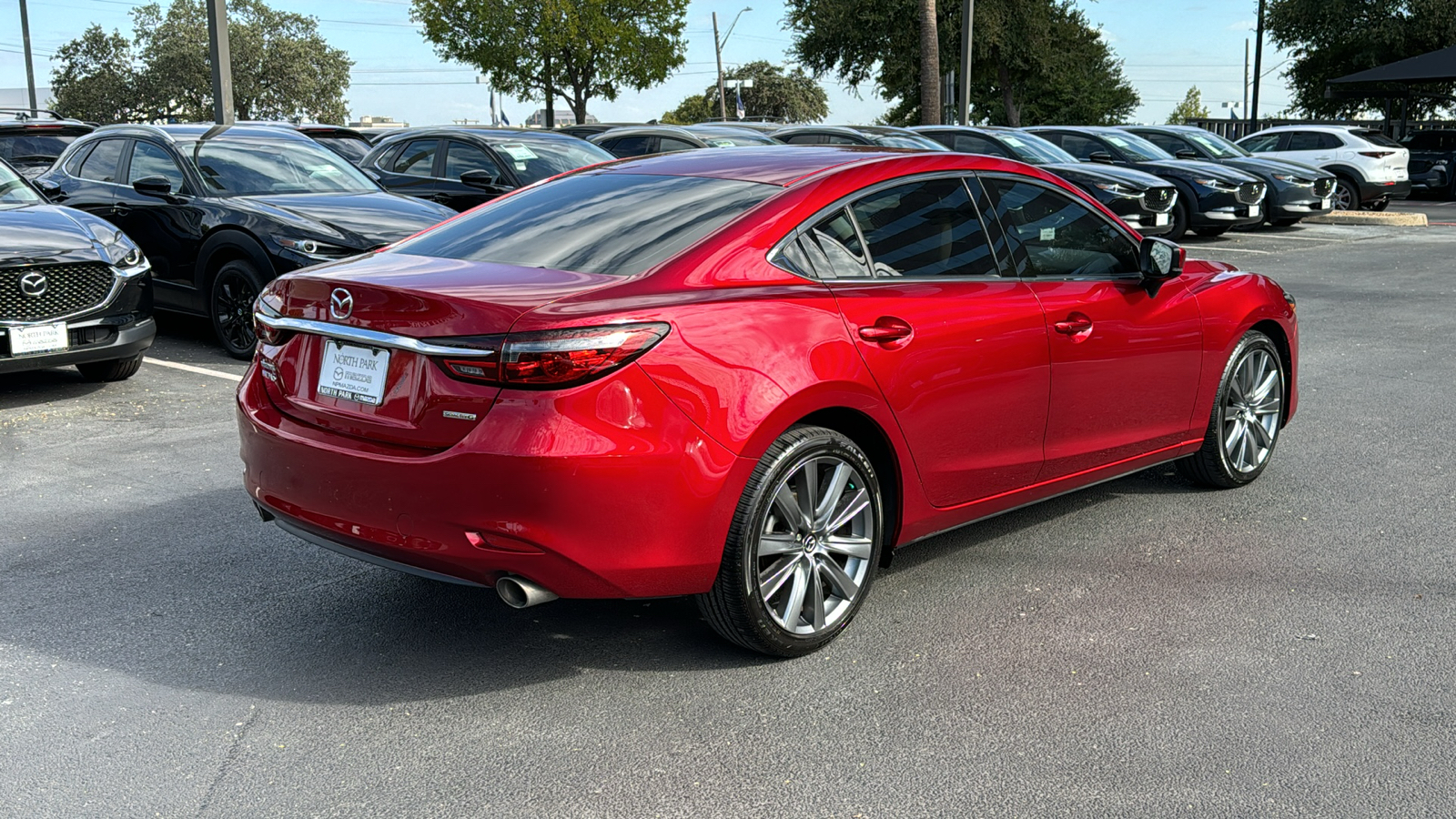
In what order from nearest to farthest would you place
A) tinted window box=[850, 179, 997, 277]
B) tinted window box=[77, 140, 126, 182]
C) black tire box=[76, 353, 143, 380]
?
tinted window box=[850, 179, 997, 277] < black tire box=[76, 353, 143, 380] < tinted window box=[77, 140, 126, 182]

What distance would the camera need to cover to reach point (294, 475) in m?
3.94

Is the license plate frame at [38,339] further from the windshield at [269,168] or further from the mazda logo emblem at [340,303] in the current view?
the mazda logo emblem at [340,303]

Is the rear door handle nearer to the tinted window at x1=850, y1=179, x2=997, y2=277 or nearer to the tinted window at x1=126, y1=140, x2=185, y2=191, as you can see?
the tinted window at x1=850, y1=179, x2=997, y2=277

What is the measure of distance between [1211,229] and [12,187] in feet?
54.4

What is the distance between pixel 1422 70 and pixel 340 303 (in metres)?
37.9

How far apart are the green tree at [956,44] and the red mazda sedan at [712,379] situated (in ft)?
131

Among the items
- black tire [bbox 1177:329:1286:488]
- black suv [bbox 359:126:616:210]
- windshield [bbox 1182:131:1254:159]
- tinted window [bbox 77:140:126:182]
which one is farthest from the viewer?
windshield [bbox 1182:131:1254:159]

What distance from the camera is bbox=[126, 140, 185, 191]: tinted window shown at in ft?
32.8

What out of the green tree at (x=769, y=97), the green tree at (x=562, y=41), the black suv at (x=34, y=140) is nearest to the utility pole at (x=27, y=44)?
the green tree at (x=562, y=41)

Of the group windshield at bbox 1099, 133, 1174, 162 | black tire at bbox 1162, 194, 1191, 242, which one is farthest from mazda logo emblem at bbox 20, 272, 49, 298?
windshield at bbox 1099, 133, 1174, 162

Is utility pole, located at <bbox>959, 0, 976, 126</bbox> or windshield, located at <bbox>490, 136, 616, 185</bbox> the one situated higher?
utility pole, located at <bbox>959, 0, 976, 126</bbox>

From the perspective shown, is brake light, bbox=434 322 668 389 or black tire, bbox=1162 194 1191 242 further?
black tire, bbox=1162 194 1191 242

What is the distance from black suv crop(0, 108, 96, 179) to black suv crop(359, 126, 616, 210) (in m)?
4.38

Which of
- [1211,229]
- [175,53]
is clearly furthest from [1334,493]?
[175,53]
